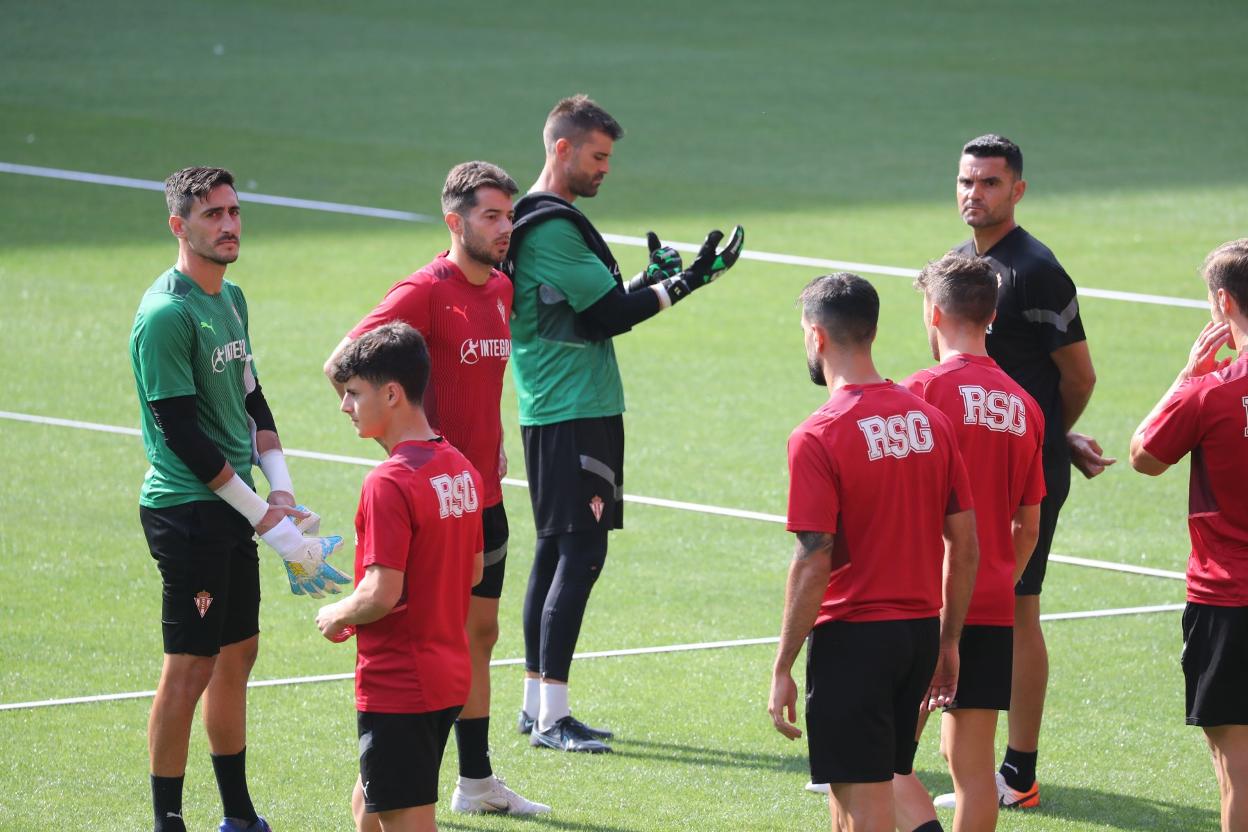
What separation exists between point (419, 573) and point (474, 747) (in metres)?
1.70

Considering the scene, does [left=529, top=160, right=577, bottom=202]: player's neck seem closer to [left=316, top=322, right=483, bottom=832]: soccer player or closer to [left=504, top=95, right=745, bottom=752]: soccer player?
[left=504, top=95, right=745, bottom=752]: soccer player

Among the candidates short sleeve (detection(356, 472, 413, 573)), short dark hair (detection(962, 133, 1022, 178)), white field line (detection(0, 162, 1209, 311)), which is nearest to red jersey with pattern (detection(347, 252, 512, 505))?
Result: short sleeve (detection(356, 472, 413, 573))

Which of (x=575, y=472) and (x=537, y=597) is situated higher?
(x=575, y=472)

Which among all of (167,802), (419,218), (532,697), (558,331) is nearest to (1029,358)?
(558,331)

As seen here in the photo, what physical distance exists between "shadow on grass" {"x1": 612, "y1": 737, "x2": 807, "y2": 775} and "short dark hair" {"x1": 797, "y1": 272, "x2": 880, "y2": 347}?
2.51 meters

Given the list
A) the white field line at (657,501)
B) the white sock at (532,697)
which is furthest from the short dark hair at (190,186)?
the white field line at (657,501)

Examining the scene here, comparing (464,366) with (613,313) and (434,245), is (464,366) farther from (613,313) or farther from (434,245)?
(434,245)

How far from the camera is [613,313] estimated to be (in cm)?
736

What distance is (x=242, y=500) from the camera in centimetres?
596

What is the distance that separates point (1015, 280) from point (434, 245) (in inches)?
438

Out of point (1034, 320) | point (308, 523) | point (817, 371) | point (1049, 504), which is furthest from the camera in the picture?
point (1049, 504)

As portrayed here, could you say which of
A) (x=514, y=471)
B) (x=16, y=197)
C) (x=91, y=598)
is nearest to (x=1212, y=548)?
(x=91, y=598)

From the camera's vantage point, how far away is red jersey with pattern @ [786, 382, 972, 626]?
16.5ft

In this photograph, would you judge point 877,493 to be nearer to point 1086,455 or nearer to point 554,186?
point 1086,455
